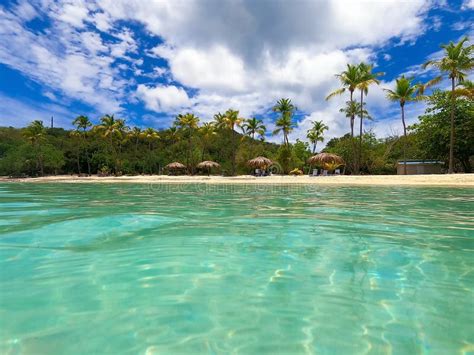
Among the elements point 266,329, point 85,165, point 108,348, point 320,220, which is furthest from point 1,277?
point 85,165

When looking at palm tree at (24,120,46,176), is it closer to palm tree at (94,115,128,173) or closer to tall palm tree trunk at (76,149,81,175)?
tall palm tree trunk at (76,149,81,175)

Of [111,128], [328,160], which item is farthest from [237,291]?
[111,128]

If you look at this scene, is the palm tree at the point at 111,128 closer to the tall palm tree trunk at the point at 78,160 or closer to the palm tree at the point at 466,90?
the tall palm tree trunk at the point at 78,160

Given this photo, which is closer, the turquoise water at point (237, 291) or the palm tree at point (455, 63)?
the turquoise water at point (237, 291)

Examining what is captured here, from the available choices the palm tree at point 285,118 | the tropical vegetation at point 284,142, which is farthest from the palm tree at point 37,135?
the palm tree at point 285,118

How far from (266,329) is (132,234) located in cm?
352

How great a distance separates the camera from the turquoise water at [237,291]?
1.97 meters

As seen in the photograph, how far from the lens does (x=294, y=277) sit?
3.04m

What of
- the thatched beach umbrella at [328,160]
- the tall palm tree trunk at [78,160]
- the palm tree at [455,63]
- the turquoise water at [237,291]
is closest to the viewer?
the turquoise water at [237,291]

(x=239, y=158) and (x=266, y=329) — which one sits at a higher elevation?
(x=239, y=158)

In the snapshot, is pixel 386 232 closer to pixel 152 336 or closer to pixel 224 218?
pixel 224 218

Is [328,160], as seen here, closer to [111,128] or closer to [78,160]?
[111,128]

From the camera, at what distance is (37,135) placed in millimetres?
44500

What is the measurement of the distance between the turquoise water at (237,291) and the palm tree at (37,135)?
45911mm
